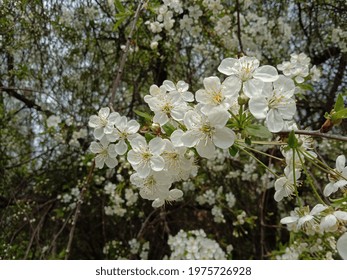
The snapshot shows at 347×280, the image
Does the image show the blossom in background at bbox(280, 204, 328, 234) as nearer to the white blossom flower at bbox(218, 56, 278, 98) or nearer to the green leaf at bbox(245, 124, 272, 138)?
the green leaf at bbox(245, 124, 272, 138)

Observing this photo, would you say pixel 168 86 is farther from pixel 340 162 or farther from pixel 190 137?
pixel 340 162

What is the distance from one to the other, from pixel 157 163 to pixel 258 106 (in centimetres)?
30

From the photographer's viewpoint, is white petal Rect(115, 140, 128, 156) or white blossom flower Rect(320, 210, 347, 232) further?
white petal Rect(115, 140, 128, 156)

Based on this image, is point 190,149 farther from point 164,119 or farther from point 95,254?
point 95,254

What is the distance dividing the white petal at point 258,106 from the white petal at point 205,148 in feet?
0.45

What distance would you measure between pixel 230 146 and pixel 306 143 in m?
0.34

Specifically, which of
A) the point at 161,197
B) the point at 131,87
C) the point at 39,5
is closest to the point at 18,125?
the point at 131,87

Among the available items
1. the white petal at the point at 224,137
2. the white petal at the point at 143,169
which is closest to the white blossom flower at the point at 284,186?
the white petal at the point at 224,137

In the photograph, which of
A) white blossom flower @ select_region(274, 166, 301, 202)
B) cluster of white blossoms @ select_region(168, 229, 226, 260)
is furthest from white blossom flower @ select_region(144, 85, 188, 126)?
cluster of white blossoms @ select_region(168, 229, 226, 260)

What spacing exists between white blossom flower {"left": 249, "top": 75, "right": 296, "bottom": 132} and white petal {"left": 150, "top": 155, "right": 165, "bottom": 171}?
27cm

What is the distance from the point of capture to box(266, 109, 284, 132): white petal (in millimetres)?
939

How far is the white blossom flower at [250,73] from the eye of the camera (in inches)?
36.9

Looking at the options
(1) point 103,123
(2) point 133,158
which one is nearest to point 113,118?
(1) point 103,123

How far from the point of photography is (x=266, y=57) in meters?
3.31
